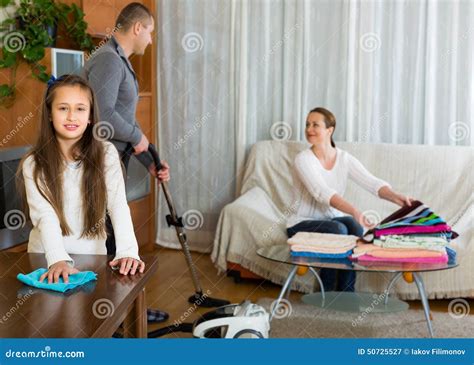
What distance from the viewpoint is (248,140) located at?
3.96 meters

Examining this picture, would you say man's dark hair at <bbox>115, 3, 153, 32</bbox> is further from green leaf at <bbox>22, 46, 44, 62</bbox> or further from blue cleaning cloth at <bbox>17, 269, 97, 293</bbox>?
blue cleaning cloth at <bbox>17, 269, 97, 293</bbox>

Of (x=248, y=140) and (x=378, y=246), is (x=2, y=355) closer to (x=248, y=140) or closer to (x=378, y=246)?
(x=378, y=246)

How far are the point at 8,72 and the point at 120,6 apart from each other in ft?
2.31

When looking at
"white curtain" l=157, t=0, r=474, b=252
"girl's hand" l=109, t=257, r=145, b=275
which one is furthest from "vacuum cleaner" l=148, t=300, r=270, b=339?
"white curtain" l=157, t=0, r=474, b=252

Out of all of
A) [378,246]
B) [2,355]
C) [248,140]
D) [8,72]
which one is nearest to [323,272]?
[378,246]

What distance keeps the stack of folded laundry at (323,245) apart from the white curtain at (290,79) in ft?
3.67

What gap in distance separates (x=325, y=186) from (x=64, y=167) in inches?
58.0

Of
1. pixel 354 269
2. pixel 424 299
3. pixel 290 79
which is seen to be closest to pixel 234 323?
pixel 354 269

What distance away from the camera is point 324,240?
274 cm

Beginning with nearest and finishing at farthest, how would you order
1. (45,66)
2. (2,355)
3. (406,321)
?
(2,355), (406,321), (45,66)

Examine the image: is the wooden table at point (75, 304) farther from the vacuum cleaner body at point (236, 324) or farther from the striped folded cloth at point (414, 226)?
the striped folded cloth at point (414, 226)

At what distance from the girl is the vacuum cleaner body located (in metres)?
0.39

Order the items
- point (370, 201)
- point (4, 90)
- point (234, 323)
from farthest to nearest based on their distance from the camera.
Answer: point (370, 201) < point (4, 90) < point (234, 323)

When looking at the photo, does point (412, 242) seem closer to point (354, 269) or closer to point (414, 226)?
point (414, 226)
